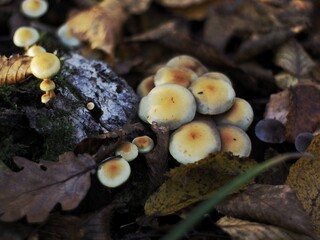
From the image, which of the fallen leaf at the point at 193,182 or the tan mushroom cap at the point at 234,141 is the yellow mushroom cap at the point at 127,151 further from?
the tan mushroom cap at the point at 234,141

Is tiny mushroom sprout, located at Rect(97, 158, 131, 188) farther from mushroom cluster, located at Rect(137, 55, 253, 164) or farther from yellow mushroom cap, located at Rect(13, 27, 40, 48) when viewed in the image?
yellow mushroom cap, located at Rect(13, 27, 40, 48)

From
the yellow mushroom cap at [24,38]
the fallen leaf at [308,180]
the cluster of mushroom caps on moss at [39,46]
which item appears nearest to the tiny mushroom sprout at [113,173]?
the cluster of mushroom caps on moss at [39,46]

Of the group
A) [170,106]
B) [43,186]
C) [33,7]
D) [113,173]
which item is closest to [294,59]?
[170,106]

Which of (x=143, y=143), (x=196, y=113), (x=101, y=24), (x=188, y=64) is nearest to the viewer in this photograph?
(x=143, y=143)

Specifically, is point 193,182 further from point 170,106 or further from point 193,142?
point 170,106

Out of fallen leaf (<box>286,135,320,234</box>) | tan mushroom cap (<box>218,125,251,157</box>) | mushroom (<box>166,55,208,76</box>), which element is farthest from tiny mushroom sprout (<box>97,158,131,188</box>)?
mushroom (<box>166,55,208,76</box>)

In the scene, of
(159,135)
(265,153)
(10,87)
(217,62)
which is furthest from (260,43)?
(10,87)

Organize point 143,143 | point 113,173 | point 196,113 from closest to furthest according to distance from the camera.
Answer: point 113,173 → point 143,143 → point 196,113
